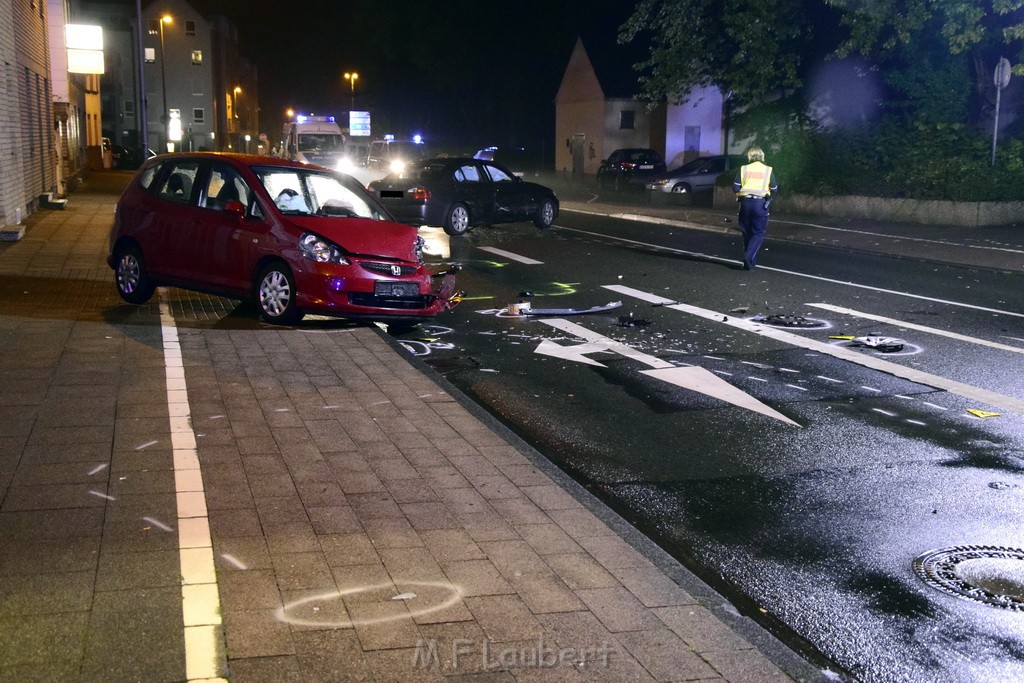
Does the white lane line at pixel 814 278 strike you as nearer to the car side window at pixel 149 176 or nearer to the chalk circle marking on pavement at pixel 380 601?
the car side window at pixel 149 176

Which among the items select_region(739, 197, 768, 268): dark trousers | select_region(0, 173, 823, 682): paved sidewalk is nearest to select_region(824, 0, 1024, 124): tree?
select_region(739, 197, 768, 268): dark trousers

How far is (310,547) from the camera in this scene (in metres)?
5.16

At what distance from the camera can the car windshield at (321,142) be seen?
41062mm

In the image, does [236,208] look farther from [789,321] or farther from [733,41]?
[733,41]

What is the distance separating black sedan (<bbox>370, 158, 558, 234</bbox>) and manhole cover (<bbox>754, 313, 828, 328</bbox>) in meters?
10.7

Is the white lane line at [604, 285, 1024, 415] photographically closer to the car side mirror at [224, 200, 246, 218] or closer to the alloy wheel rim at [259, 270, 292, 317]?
the alloy wheel rim at [259, 270, 292, 317]

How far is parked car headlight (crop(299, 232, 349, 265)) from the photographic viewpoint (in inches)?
428

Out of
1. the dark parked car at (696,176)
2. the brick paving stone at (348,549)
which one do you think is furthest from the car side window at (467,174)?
the brick paving stone at (348,549)

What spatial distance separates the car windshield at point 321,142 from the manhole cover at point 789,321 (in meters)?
30.8

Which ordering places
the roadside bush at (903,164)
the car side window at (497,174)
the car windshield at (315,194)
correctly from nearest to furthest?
the car windshield at (315,194) → the car side window at (497,174) → the roadside bush at (903,164)

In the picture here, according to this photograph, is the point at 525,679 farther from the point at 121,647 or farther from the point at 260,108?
the point at 260,108

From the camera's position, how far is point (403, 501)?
589cm

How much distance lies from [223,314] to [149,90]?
85.3 metres

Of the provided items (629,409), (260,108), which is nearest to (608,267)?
(629,409)
